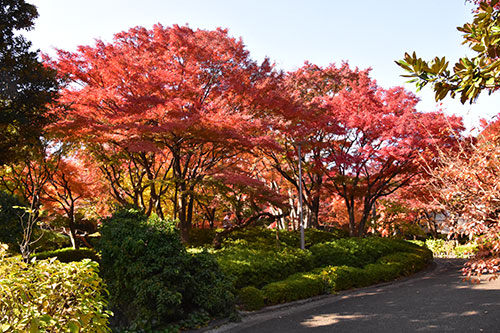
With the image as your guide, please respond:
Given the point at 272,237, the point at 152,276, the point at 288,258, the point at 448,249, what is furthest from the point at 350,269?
the point at 448,249

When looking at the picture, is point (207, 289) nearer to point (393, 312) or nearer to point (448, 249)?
point (393, 312)

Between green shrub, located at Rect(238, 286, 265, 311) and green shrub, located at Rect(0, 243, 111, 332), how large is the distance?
5787mm

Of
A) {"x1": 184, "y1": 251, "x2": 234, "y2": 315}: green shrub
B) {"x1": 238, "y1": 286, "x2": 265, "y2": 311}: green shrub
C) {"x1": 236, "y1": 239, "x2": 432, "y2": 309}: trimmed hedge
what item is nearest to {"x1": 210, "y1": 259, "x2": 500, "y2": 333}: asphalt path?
{"x1": 238, "y1": 286, "x2": 265, "y2": 311}: green shrub

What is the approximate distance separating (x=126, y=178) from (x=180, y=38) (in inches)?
326

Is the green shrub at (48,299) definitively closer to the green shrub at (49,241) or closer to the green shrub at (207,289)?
the green shrub at (207,289)

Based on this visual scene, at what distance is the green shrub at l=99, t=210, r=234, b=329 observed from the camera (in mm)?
→ 7219

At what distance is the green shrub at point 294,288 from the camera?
9672 mm

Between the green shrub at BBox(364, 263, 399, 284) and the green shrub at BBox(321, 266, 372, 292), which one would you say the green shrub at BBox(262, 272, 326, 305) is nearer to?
Result: the green shrub at BBox(321, 266, 372, 292)

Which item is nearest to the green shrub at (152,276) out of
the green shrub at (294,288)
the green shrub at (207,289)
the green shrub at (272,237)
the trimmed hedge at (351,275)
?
the green shrub at (207,289)

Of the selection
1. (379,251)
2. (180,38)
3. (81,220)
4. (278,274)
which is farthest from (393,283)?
(81,220)

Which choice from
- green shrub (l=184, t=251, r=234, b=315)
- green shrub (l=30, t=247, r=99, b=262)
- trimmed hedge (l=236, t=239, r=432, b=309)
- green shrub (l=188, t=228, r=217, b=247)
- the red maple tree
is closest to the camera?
green shrub (l=184, t=251, r=234, b=315)

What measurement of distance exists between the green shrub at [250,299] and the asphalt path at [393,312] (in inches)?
8.8

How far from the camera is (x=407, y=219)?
2322 cm

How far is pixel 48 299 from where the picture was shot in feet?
11.1
